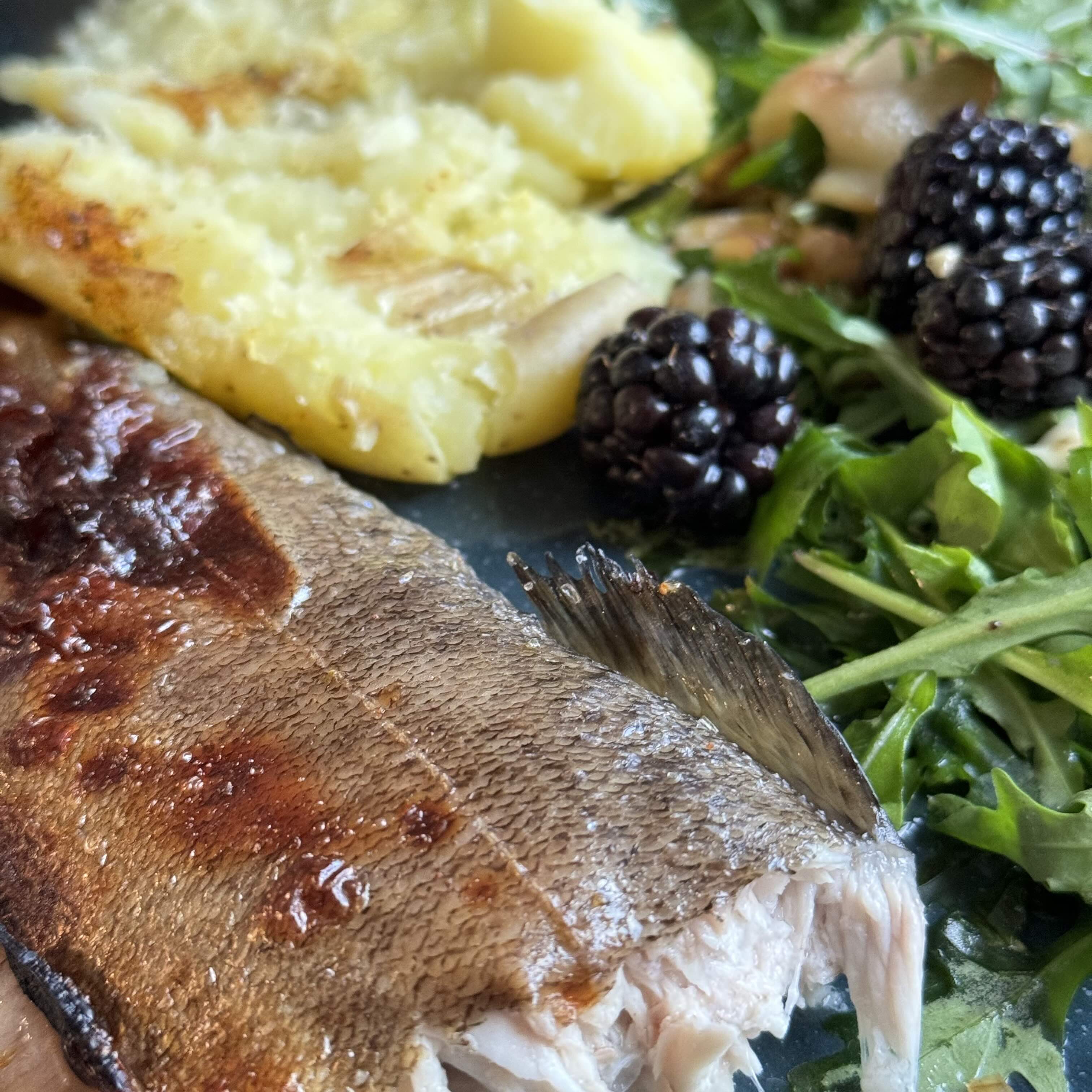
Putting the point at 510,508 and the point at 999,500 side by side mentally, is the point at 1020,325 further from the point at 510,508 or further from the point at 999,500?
the point at 510,508

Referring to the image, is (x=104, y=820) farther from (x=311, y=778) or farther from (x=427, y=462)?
(x=427, y=462)

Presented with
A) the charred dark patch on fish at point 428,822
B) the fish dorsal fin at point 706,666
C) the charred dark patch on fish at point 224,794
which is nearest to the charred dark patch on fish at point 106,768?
the charred dark patch on fish at point 224,794

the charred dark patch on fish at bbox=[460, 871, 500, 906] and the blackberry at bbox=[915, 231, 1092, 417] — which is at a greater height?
the blackberry at bbox=[915, 231, 1092, 417]

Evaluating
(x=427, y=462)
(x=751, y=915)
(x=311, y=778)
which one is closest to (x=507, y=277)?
(x=427, y=462)

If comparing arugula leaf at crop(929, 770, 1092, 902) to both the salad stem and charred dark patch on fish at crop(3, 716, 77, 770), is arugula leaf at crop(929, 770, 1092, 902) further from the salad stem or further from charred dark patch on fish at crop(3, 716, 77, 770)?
charred dark patch on fish at crop(3, 716, 77, 770)

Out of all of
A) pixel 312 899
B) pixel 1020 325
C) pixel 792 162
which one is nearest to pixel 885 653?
pixel 1020 325

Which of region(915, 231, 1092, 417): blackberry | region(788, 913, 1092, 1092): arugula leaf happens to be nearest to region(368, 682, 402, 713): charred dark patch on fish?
region(788, 913, 1092, 1092): arugula leaf
